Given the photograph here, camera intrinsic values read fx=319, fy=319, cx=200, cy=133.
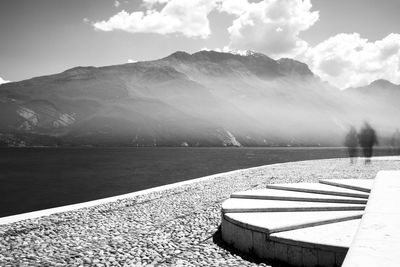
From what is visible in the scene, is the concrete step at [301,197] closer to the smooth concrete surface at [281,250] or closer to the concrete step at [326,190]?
the concrete step at [326,190]

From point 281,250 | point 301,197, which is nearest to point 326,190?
point 301,197

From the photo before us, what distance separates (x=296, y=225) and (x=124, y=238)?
17.7ft

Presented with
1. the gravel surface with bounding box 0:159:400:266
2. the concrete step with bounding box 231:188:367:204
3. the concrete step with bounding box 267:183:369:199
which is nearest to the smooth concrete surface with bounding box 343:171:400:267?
the concrete step with bounding box 231:188:367:204

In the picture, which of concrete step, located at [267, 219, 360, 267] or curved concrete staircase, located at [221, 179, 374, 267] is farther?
curved concrete staircase, located at [221, 179, 374, 267]

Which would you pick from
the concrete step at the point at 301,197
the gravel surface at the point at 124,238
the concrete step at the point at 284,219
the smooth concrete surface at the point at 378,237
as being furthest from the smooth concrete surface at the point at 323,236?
the concrete step at the point at 301,197

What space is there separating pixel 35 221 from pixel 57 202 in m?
16.4

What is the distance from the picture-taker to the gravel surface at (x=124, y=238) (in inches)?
326

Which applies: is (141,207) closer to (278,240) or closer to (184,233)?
(184,233)

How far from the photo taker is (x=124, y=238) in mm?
10258

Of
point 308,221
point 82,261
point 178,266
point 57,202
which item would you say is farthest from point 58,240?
point 57,202

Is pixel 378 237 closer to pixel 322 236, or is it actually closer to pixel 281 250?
pixel 322 236

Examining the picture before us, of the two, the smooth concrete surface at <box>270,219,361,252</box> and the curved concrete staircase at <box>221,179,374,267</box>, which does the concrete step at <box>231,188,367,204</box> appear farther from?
the smooth concrete surface at <box>270,219,361,252</box>

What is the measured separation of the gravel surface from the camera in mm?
8281

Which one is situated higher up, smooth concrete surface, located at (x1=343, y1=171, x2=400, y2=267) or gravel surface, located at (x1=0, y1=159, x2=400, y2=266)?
smooth concrete surface, located at (x1=343, y1=171, x2=400, y2=267)
